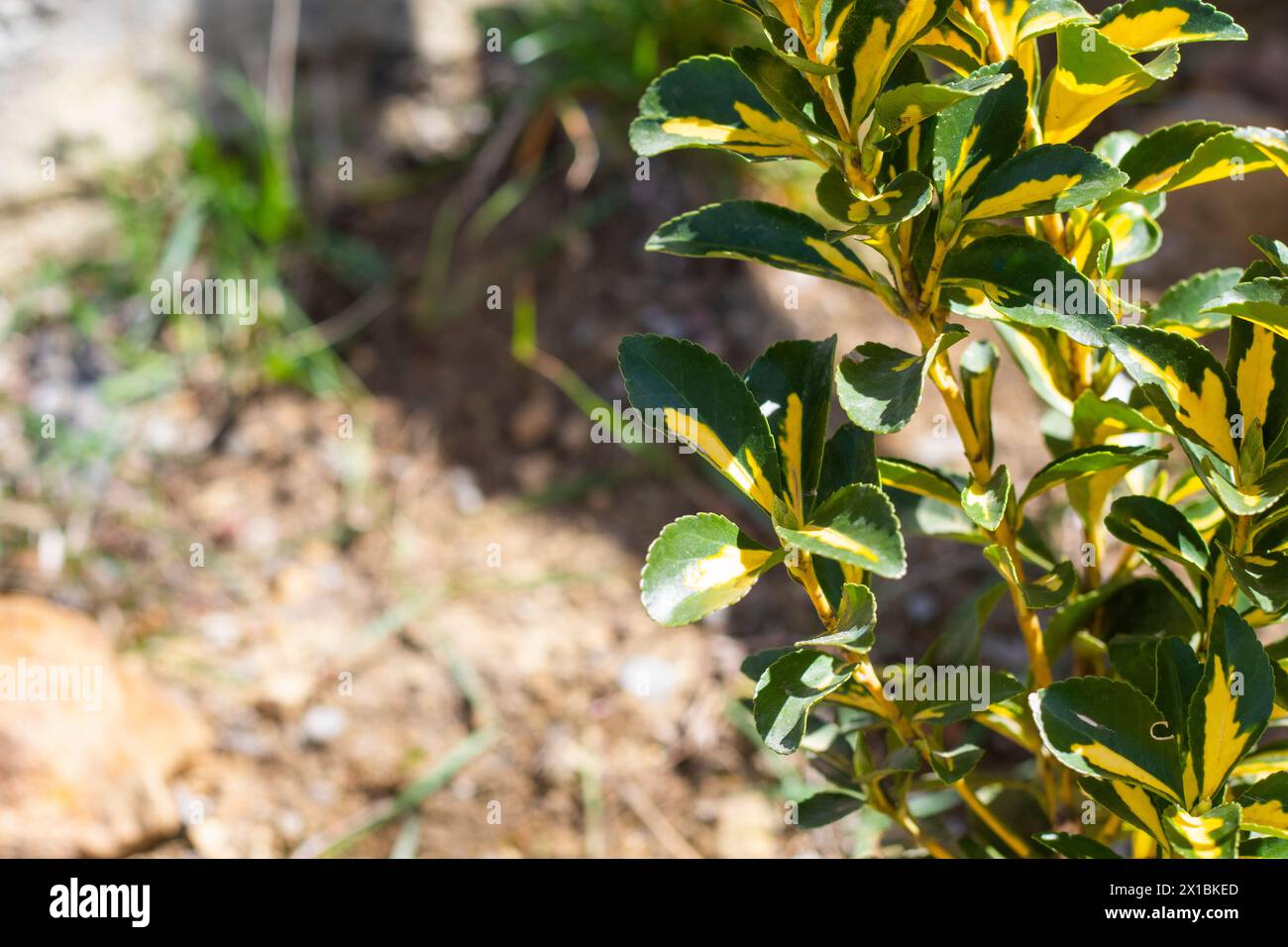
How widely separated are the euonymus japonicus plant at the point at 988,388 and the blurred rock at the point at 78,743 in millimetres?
1297

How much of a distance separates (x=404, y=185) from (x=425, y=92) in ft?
0.79

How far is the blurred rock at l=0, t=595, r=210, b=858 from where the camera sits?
1.67 m

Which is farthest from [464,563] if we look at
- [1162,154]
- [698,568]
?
[1162,154]

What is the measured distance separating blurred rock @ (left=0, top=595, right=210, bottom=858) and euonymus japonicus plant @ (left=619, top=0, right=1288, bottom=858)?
51.1 inches

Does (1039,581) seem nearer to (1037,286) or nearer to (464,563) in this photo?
(1037,286)

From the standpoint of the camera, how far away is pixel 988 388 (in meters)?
0.93

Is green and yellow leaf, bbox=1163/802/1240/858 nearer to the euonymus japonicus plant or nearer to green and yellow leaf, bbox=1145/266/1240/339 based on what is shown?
the euonymus japonicus plant

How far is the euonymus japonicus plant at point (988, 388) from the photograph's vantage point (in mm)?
725

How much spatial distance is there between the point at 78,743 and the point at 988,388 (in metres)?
1.48

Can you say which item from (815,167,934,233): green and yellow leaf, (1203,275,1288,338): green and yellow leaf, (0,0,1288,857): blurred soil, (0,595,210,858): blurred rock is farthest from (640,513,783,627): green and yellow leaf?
(0,595,210,858): blurred rock

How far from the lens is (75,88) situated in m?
2.66

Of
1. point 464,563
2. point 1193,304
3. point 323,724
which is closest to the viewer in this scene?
point 1193,304
